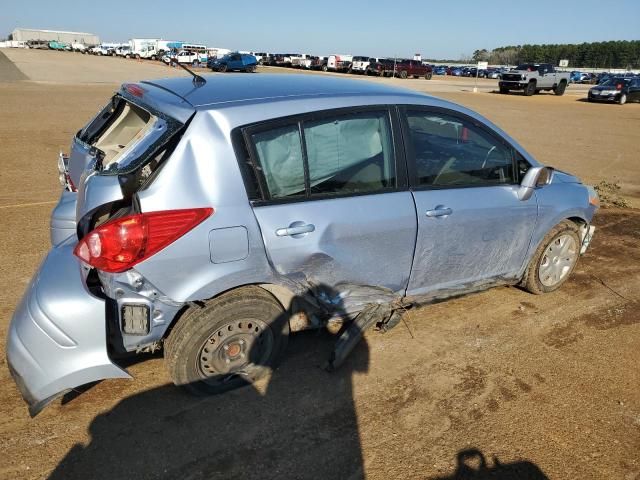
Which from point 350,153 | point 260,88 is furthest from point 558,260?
point 260,88

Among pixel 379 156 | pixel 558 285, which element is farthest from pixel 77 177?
pixel 558 285

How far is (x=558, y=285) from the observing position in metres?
4.62

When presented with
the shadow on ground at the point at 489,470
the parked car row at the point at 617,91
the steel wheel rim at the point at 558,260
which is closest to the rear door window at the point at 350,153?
the shadow on ground at the point at 489,470

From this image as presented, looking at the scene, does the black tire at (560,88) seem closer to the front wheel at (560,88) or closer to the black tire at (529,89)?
the front wheel at (560,88)

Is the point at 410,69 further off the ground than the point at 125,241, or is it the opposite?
the point at 410,69

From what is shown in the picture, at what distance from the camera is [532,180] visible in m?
3.77

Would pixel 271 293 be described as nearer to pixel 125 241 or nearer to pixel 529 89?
pixel 125 241

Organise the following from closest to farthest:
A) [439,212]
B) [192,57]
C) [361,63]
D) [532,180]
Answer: [439,212], [532,180], [361,63], [192,57]

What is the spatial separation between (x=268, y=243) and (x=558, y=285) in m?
3.07

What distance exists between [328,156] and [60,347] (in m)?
1.80

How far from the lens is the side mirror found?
3773 mm

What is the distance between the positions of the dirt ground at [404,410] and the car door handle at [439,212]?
0.99 meters

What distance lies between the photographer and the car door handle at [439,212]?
336 centimetres

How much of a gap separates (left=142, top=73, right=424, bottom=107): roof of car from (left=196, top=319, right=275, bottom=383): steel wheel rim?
1300 millimetres
